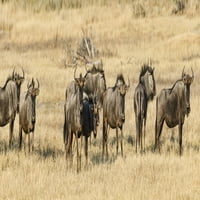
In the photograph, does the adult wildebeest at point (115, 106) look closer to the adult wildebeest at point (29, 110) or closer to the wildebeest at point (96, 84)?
the wildebeest at point (96, 84)

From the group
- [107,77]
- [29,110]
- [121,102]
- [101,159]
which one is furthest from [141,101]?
[107,77]

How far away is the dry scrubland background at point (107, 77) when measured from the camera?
9234 mm

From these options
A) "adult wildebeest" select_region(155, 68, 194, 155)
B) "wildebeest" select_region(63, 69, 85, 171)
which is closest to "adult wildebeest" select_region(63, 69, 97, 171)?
"wildebeest" select_region(63, 69, 85, 171)

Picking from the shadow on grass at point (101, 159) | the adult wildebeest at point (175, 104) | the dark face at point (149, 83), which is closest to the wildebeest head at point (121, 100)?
the shadow on grass at point (101, 159)

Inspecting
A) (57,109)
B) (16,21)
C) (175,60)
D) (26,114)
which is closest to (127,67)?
(175,60)

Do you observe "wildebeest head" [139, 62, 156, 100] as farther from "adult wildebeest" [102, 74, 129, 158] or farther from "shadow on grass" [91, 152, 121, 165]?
"shadow on grass" [91, 152, 121, 165]

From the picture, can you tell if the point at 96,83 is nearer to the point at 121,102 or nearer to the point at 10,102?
the point at 121,102

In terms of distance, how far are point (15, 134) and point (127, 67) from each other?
10.5m

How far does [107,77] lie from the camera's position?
22234 mm

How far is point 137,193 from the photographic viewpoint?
871 cm

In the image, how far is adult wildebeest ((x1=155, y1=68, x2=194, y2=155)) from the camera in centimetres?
1189

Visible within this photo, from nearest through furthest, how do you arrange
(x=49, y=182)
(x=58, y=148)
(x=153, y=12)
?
(x=49, y=182) → (x=58, y=148) → (x=153, y=12)

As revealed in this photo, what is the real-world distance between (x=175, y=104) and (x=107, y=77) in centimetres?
1010

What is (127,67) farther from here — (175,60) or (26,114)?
(26,114)
